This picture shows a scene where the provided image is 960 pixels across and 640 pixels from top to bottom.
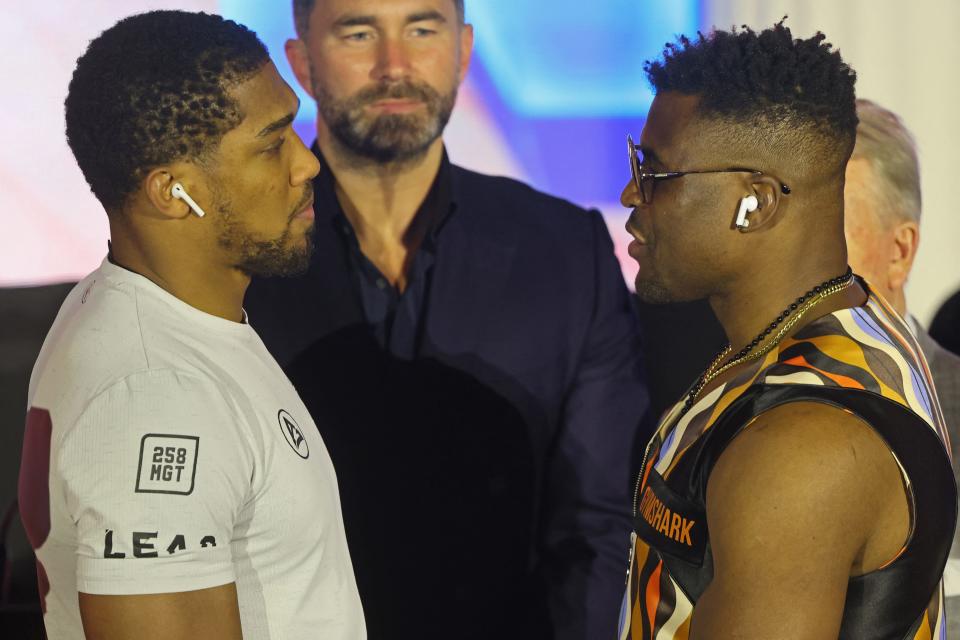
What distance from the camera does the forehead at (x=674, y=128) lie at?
1.45m

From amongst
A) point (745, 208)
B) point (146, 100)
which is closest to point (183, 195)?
point (146, 100)

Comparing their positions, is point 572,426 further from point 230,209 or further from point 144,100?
point 144,100

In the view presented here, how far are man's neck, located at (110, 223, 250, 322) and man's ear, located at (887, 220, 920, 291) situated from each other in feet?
4.65

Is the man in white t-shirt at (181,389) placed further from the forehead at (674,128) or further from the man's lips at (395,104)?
the man's lips at (395,104)

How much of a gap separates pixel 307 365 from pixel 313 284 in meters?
0.17

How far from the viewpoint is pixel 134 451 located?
121 cm

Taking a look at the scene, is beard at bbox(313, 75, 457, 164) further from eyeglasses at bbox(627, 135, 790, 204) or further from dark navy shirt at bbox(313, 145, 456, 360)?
eyeglasses at bbox(627, 135, 790, 204)

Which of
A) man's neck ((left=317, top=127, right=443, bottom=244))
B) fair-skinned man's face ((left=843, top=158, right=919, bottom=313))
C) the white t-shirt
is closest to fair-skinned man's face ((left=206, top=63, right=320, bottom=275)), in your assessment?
the white t-shirt

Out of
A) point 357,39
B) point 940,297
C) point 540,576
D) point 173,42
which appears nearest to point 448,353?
point 540,576

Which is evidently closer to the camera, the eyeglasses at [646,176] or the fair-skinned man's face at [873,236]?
the eyeglasses at [646,176]

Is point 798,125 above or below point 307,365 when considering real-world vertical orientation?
above

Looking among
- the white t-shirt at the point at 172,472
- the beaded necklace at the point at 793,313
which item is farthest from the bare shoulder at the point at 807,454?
the white t-shirt at the point at 172,472

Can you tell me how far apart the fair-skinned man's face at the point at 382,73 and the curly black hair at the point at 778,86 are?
3.15ft

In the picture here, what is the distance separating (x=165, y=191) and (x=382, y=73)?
1.00m
